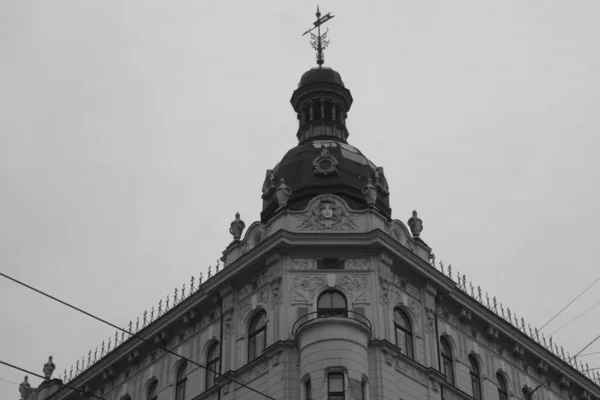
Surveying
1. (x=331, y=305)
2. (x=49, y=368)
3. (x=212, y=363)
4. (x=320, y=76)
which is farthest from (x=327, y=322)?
(x=49, y=368)

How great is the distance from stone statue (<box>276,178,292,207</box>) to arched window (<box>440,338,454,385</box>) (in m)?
8.98

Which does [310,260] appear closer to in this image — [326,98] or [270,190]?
[270,190]

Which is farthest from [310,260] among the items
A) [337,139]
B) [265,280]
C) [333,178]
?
[337,139]

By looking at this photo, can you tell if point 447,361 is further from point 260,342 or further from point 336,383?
point 260,342

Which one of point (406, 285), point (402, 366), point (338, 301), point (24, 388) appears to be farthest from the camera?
point (24, 388)

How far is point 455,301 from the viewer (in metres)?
53.0

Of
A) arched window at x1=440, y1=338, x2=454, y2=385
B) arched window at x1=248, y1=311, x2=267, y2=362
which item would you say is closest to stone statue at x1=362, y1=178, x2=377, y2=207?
arched window at x1=440, y1=338, x2=454, y2=385

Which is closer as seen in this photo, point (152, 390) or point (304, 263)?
point (304, 263)

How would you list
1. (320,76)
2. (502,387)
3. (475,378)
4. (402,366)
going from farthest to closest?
1. (320,76)
2. (502,387)
3. (475,378)
4. (402,366)

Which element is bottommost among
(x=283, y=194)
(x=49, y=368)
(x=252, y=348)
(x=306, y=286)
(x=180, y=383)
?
(x=252, y=348)

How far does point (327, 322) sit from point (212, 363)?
7354mm

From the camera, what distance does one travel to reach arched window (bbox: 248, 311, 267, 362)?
1945 inches

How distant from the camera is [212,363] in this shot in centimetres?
5188

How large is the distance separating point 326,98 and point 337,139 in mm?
2676
